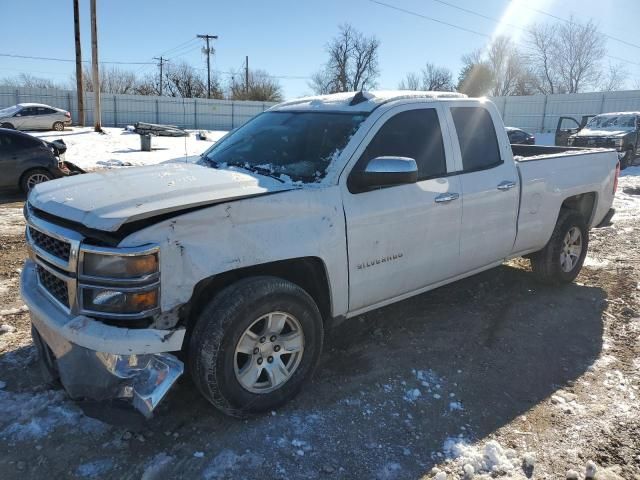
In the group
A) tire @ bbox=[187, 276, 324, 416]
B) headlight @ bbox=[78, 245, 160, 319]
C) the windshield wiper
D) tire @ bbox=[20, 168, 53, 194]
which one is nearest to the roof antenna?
the windshield wiper

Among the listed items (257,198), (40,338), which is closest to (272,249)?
(257,198)

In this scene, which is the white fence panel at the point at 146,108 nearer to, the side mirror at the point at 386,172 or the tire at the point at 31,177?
the tire at the point at 31,177

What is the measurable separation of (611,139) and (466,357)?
16.5 meters

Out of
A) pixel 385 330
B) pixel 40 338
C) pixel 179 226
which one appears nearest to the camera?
pixel 179 226

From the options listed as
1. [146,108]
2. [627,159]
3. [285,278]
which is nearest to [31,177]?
[285,278]

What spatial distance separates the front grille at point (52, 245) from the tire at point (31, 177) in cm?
791

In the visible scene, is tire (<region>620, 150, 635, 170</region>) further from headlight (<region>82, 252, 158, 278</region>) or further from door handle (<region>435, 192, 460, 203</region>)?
headlight (<region>82, 252, 158, 278</region>)

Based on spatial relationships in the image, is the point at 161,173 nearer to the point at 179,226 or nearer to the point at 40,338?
the point at 179,226

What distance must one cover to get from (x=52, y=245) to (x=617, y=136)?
19.0 meters

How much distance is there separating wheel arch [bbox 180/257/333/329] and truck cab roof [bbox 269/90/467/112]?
131 centimetres

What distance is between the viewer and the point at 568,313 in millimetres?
5027

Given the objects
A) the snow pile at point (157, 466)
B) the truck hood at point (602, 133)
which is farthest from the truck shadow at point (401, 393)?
the truck hood at point (602, 133)

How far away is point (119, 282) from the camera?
2525 millimetres

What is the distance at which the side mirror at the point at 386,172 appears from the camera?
10.9 ft
